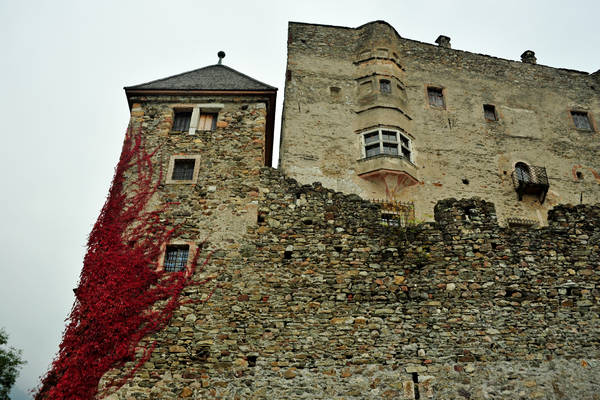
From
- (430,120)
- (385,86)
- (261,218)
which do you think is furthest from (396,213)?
(385,86)

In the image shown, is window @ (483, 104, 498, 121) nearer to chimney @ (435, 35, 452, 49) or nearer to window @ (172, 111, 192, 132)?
chimney @ (435, 35, 452, 49)

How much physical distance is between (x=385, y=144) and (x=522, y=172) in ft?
20.6

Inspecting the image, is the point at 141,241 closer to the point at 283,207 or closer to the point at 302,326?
the point at 283,207

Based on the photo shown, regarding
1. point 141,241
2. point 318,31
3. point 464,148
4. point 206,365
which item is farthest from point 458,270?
point 318,31

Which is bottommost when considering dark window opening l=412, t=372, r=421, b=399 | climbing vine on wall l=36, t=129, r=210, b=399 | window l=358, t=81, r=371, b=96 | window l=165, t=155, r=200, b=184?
dark window opening l=412, t=372, r=421, b=399

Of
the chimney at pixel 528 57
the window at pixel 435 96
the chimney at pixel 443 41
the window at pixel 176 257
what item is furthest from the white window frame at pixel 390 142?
the chimney at pixel 528 57

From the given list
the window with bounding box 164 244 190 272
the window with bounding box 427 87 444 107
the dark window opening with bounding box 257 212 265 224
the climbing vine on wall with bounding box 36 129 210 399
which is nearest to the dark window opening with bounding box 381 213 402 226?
the dark window opening with bounding box 257 212 265 224

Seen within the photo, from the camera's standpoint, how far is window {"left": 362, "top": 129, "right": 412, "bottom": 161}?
19641 mm

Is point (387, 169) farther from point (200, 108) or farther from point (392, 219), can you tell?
point (200, 108)

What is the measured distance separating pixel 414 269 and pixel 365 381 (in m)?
2.99

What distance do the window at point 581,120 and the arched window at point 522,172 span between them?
4.29 m

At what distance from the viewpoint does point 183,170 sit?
46.6 ft

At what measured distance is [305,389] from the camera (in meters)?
10.4

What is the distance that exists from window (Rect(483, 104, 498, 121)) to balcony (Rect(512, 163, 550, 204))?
2.57 meters
